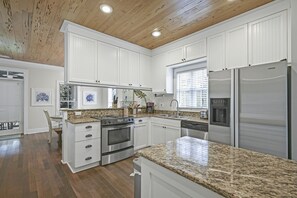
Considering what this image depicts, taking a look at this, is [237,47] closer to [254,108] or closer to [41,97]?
[254,108]

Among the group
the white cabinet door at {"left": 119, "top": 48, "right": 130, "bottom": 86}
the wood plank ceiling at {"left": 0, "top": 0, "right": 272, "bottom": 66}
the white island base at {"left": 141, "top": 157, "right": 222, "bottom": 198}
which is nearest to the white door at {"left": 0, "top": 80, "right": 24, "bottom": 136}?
the wood plank ceiling at {"left": 0, "top": 0, "right": 272, "bottom": 66}

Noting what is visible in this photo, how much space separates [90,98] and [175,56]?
257cm

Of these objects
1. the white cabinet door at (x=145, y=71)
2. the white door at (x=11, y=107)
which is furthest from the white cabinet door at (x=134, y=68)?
the white door at (x=11, y=107)

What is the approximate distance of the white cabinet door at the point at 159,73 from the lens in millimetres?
4059

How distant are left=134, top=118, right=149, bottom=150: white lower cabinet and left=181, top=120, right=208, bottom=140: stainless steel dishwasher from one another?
1094mm

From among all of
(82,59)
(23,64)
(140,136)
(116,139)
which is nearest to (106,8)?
(82,59)

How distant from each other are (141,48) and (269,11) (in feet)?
9.17

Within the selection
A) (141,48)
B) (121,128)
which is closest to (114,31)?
(141,48)

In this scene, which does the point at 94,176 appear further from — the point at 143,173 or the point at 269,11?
the point at 269,11

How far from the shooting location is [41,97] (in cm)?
606

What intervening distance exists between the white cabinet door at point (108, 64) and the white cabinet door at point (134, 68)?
409mm

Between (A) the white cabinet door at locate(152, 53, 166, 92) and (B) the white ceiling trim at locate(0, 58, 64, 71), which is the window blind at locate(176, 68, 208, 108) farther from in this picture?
(B) the white ceiling trim at locate(0, 58, 64, 71)

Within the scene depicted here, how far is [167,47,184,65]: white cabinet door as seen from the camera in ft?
11.7

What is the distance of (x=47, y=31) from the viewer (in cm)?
318
